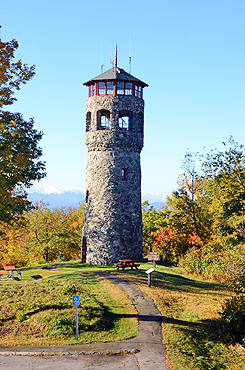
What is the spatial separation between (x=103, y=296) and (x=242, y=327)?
7309mm

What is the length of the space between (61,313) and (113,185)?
54.1 feet

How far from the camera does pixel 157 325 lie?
1647 cm

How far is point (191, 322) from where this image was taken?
684 inches

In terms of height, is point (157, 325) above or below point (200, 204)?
below

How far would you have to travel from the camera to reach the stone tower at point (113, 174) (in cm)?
3183

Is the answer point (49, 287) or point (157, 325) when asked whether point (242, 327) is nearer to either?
point (157, 325)

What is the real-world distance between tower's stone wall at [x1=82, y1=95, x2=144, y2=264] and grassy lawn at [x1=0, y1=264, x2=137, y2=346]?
9627 millimetres

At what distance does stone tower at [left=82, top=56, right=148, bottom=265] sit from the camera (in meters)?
31.8

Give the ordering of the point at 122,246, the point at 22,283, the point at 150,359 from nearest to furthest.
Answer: the point at 150,359 < the point at 22,283 < the point at 122,246

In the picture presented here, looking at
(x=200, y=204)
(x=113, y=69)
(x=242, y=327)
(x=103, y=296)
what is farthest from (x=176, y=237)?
(x=242, y=327)

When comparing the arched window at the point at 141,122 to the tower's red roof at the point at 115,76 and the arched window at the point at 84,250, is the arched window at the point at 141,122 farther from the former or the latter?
the arched window at the point at 84,250

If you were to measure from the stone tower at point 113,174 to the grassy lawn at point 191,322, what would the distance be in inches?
236

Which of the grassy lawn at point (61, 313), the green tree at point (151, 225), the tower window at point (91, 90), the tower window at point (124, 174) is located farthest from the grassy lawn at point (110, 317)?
the green tree at point (151, 225)

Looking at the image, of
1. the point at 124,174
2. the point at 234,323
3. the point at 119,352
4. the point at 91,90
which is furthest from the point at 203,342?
the point at 91,90
